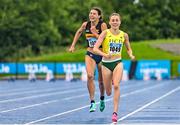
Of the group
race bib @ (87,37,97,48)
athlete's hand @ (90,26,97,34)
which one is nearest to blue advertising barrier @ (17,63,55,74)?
Result: race bib @ (87,37,97,48)

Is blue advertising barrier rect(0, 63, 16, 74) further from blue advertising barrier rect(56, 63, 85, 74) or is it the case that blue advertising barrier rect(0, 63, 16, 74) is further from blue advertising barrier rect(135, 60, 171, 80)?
blue advertising barrier rect(135, 60, 171, 80)

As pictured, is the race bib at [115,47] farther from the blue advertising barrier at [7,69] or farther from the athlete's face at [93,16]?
the blue advertising barrier at [7,69]

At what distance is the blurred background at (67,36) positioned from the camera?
1838 inches

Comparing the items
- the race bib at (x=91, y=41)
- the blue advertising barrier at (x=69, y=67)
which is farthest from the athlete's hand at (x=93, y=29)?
the blue advertising barrier at (x=69, y=67)

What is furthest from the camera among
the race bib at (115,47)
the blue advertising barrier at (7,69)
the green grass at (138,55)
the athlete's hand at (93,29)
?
the green grass at (138,55)

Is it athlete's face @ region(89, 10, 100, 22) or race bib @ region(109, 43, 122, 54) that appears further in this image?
athlete's face @ region(89, 10, 100, 22)

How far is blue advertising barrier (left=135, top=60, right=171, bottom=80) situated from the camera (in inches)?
1800

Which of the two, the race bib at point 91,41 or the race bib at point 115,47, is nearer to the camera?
the race bib at point 115,47

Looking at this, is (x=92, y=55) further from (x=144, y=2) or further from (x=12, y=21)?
(x=144, y=2)

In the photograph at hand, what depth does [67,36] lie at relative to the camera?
8362 cm

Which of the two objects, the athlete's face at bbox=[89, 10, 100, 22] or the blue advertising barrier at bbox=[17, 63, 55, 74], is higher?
the athlete's face at bbox=[89, 10, 100, 22]

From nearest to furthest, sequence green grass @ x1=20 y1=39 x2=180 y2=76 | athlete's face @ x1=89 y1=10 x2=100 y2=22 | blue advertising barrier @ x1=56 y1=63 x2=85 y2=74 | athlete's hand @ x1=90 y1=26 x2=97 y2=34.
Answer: athlete's face @ x1=89 y1=10 x2=100 y2=22 → athlete's hand @ x1=90 y1=26 x2=97 y2=34 → blue advertising barrier @ x1=56 y1=63 x2=85 y2=74 → green grass @ x1=20 y1=39 x2=180 y2=76

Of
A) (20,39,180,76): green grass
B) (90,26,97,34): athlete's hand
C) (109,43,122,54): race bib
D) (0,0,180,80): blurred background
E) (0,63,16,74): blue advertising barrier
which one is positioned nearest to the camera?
(109,43,122,54): race bib

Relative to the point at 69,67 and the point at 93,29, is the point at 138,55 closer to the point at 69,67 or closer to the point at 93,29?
the point at 69,67
